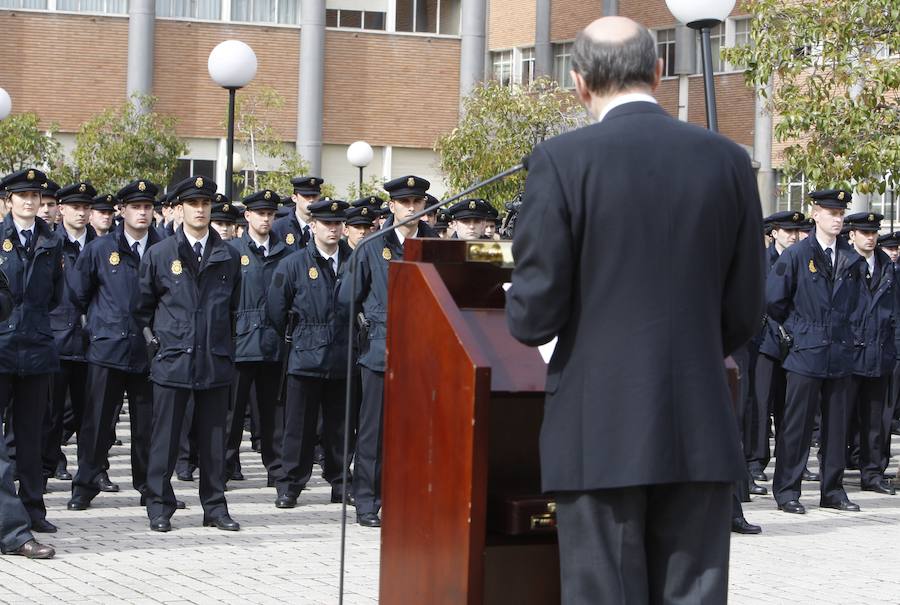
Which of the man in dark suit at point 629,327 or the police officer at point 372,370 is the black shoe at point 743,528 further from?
the man in dark suit at point 629,327

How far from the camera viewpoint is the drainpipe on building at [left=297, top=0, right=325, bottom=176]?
37531 mm

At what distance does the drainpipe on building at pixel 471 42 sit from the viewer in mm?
39125

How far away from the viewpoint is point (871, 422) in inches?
509

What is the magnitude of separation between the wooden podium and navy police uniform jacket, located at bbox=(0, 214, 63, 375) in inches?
193

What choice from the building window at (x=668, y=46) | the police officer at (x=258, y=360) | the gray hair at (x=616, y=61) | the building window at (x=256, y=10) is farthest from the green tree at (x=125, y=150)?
the gray hair at (x=616, y=61)

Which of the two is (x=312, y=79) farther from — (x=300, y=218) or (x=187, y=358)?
(x=187, y=358)

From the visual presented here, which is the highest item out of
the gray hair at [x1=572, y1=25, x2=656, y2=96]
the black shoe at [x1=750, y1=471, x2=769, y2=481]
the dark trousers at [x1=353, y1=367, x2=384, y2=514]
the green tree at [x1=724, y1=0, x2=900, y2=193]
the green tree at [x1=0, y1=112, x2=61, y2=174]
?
the green tree at [x1=0, y1=112, x2=61, y2=174]

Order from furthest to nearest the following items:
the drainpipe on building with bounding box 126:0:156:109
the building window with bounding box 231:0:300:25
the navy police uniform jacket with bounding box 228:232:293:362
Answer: the building window with bounding box 231:0:300:25 < the drainpipe on building with bounding box 126:0:156:109 < the navy police uniform jacket with bounding box 228:232:293:362

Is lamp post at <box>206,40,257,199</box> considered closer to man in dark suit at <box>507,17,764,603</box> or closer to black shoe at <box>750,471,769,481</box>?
black shoe at <box>750,471,769,481</box>

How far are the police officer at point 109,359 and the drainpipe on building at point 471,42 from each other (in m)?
28.7

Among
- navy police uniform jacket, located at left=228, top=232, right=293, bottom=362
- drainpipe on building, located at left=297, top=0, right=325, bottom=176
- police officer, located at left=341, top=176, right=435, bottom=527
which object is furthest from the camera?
drainpipe on building, located at left=297, top=0, right=325, bottom=176

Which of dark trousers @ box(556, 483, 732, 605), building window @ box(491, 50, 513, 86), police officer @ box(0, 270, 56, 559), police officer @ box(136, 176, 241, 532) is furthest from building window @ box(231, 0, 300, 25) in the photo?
dark trousers @ box(556, 483, 732, 605)

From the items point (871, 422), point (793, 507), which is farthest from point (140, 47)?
point (793, 507)

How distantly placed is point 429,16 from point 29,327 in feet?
103
